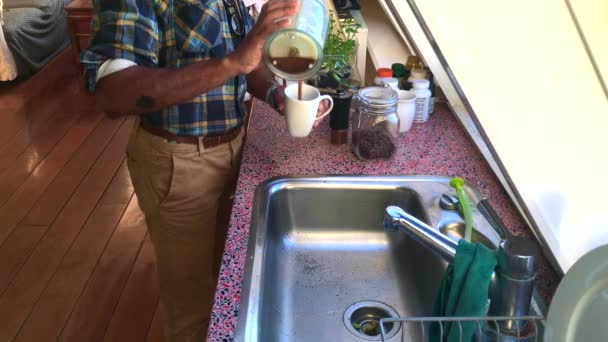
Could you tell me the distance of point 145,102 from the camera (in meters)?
1.20

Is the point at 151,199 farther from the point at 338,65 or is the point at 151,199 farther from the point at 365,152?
the point at 338,65

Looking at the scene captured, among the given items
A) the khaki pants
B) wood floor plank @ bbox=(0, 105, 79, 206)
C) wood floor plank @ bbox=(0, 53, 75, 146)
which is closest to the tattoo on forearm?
the khaki pants

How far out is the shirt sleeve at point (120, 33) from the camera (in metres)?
1.15

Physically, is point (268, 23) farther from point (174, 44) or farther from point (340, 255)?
point (340, 255)

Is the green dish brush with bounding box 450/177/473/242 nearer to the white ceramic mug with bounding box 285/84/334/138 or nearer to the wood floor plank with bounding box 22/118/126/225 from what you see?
the white ceramic mug with bounding box 285/84/334/138

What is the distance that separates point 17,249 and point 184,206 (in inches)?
60.4

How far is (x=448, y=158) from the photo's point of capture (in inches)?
56.8

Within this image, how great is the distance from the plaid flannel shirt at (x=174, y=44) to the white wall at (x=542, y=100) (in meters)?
0.55

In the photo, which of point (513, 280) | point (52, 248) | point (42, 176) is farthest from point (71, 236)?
point (513, 280)

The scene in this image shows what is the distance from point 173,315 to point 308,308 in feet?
2.31

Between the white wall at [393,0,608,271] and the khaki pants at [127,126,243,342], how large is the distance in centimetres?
74

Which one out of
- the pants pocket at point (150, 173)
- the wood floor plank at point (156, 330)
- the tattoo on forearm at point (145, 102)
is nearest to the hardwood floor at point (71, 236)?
the wood floor plank at point (156, 330)

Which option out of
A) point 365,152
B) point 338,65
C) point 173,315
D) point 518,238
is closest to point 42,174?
point 173,315

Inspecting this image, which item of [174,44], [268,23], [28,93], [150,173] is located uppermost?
[268,23]
